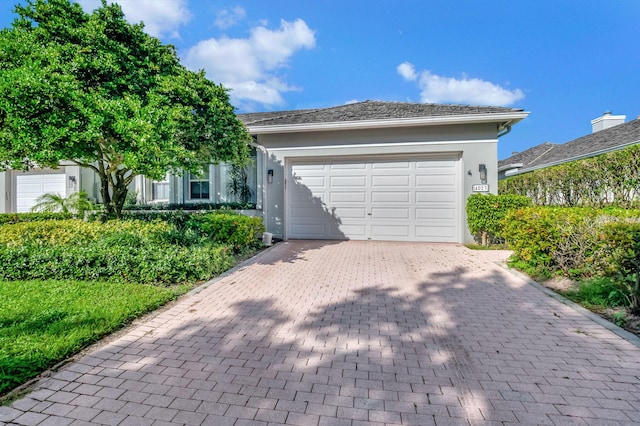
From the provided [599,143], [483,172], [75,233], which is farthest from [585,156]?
[75,233]

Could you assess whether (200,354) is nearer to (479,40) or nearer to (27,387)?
(27,387)

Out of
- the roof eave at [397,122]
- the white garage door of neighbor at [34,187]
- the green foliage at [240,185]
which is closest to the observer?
the roof eave at [397,122]

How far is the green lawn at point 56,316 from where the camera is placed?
103 inches

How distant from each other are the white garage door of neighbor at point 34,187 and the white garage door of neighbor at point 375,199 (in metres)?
10.7

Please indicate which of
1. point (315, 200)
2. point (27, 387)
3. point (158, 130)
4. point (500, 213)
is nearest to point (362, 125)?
point (315, 200)

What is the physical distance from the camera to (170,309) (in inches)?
157

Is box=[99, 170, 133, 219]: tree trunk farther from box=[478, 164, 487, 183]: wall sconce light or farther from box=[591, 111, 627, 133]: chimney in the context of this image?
box=[591, 111, 627, 133]: chimney

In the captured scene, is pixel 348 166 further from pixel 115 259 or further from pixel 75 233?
pixel 75 233

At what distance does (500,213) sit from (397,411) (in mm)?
7463

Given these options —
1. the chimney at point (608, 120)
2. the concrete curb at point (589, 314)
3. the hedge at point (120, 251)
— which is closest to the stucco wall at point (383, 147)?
the hedge at point (120, 251)

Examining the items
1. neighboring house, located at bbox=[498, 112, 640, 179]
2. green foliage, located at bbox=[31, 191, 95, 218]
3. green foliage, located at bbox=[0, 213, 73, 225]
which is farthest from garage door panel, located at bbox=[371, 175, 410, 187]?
green foliage, located at bbox=[0, 213, 73, 225]

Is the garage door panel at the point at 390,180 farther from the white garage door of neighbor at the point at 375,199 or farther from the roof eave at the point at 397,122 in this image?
the roof eave at the point at 397,122

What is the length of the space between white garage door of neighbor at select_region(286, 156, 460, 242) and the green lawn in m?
5.69

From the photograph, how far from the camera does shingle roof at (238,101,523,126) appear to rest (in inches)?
348
